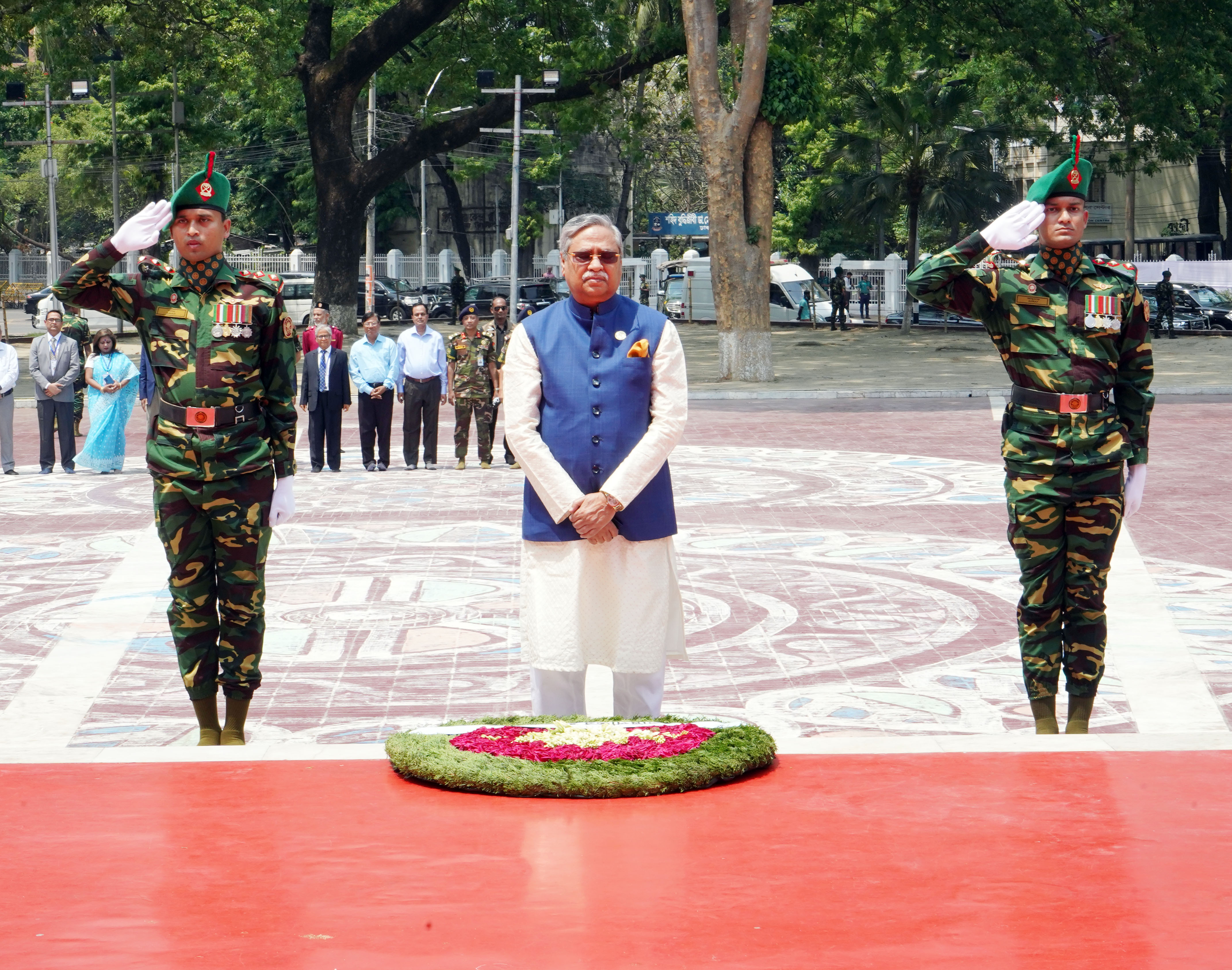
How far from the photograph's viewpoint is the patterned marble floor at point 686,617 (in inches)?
271

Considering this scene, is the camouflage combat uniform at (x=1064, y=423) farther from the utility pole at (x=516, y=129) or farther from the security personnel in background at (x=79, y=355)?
the utility pole at (x=516, y=129)

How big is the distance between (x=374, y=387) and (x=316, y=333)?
94cm

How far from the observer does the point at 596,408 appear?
17.0 ft

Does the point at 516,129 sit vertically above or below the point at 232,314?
above

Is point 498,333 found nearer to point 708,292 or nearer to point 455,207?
point 708,292

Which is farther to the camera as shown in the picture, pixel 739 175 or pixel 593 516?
pixel 739 175

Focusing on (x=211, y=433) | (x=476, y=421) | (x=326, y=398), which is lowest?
(x=476, y=421)

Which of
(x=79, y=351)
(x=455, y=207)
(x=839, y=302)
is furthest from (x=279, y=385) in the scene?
(x=455, y=207)

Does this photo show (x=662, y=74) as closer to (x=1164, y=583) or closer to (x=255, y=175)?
(x=1164, y=583)

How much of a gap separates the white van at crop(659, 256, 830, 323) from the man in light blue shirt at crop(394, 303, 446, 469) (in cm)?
3032

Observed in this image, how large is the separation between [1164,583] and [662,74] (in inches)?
1106

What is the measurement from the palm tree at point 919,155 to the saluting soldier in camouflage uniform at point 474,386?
88.1ft

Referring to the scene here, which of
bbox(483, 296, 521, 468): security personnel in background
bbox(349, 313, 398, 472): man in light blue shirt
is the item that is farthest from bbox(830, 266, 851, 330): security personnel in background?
bbox(349, 313, 398, 472): man in light blue shirt

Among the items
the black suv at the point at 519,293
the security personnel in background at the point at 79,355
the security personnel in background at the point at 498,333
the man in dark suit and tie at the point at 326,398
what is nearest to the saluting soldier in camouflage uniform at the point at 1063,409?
the security personnel in background at the point at 498,333
